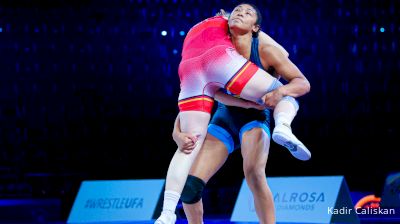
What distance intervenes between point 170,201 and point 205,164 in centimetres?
30

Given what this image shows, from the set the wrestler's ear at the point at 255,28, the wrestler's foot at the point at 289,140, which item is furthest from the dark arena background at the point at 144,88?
the wrestler's foot at the point at 289,140

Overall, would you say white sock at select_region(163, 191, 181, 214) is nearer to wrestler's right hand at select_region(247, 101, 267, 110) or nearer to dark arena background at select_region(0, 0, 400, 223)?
wrestler's right hand at select_region(247, 101, 267, 110)

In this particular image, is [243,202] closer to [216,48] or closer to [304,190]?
[304,190]

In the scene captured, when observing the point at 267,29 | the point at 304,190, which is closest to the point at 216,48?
the point at 304,190

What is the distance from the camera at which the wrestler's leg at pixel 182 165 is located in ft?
7.03

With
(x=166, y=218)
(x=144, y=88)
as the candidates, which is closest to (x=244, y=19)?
(x=166, y=218)

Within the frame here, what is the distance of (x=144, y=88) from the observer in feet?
20.1

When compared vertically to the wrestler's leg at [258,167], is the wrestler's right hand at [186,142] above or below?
above

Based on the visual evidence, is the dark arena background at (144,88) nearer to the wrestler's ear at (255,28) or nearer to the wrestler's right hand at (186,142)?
the wrestler's ear at (255,28)

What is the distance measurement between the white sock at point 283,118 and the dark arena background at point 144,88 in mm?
3481

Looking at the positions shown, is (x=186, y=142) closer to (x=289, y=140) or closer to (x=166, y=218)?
(x=166, y=218)

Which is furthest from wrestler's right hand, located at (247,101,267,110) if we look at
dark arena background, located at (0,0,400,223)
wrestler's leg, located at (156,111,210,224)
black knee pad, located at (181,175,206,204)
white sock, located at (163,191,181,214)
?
dark arena background, located at (0,0,400,223)

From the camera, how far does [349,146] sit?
5.91m

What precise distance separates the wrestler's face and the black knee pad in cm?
63
